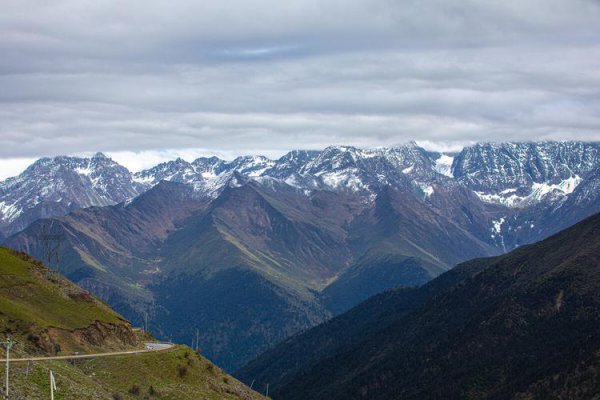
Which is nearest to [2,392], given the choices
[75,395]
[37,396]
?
[37,396]

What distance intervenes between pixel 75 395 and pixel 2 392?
2224cm

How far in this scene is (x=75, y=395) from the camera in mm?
196875

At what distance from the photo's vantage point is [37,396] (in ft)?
605

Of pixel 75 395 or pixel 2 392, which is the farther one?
pixel 75 395

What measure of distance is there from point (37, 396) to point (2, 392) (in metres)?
9.03

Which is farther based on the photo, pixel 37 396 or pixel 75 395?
pixel 75 395

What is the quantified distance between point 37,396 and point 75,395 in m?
13.3

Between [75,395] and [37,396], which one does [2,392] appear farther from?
[75,395]
